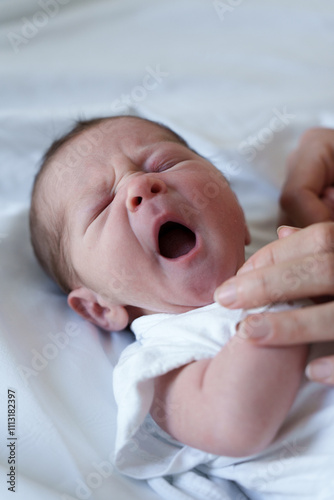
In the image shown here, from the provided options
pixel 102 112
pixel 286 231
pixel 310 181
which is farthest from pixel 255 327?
pixel 102 112

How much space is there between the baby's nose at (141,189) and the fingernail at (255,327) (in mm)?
→ 325

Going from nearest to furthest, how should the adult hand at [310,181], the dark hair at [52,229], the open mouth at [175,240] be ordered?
the open mouth at [175,240] → the dark hair at [52,229] → the adult hand at [310,181]

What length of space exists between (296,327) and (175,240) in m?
0.37

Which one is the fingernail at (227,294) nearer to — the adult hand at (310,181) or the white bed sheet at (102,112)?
the white bed sheet at (102,112)

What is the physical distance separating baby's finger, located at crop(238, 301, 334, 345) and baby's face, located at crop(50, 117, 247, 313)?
237mm

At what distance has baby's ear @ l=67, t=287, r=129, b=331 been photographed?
116cm

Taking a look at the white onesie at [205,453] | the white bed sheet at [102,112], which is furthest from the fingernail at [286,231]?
the white bed sheet at [102,112]

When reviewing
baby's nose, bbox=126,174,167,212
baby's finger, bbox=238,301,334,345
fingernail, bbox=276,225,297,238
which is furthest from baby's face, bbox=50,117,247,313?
baby's finger, bbox=238,301,334,345

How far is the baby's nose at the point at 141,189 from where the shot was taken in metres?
1.03

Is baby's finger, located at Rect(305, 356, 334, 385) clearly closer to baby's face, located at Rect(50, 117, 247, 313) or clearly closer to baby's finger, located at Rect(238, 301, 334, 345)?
baby's finger, located at Rect(238, 301, 334, 345)

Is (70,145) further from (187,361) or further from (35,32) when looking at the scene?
(35,32)

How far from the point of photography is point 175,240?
1094mm

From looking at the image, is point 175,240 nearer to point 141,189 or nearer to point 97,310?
point 141,189

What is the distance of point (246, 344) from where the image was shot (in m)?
0.83
